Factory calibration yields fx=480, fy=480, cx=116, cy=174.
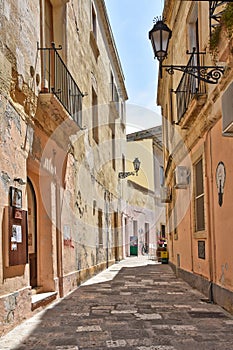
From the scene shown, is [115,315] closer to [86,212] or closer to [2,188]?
[2,188]

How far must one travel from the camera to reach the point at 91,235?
505 inches

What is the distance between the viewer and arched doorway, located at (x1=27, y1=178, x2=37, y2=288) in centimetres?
777

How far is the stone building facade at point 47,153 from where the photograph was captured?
580 centimetres

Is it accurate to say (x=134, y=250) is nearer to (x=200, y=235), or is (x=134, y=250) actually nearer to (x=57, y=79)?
(x=200, y=235)

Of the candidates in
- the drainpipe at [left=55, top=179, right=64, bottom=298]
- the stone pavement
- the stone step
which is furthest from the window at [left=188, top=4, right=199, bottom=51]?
the stone step

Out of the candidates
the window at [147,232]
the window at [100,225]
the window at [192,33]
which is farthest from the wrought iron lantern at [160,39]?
the window at [147,232]

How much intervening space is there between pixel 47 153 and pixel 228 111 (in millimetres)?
3699

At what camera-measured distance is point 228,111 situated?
16.9 feet

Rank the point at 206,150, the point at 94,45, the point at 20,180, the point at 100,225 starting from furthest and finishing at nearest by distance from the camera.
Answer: the point at 100,225 < the point at 94,45 < the point at 206,150 < the point at 20,180

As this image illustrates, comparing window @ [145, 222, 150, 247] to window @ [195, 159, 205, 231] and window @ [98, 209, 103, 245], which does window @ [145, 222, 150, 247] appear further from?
window @ [195, 159, 205, 231]

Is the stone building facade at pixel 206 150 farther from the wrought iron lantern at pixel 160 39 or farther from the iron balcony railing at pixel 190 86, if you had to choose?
the wrought iron lantern at pixel 160 39

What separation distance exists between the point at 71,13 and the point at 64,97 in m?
2.69

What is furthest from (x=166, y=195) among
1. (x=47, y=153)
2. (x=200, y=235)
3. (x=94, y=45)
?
(x=47, y=153)

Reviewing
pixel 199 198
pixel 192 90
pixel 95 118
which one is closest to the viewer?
pixel 192 90
